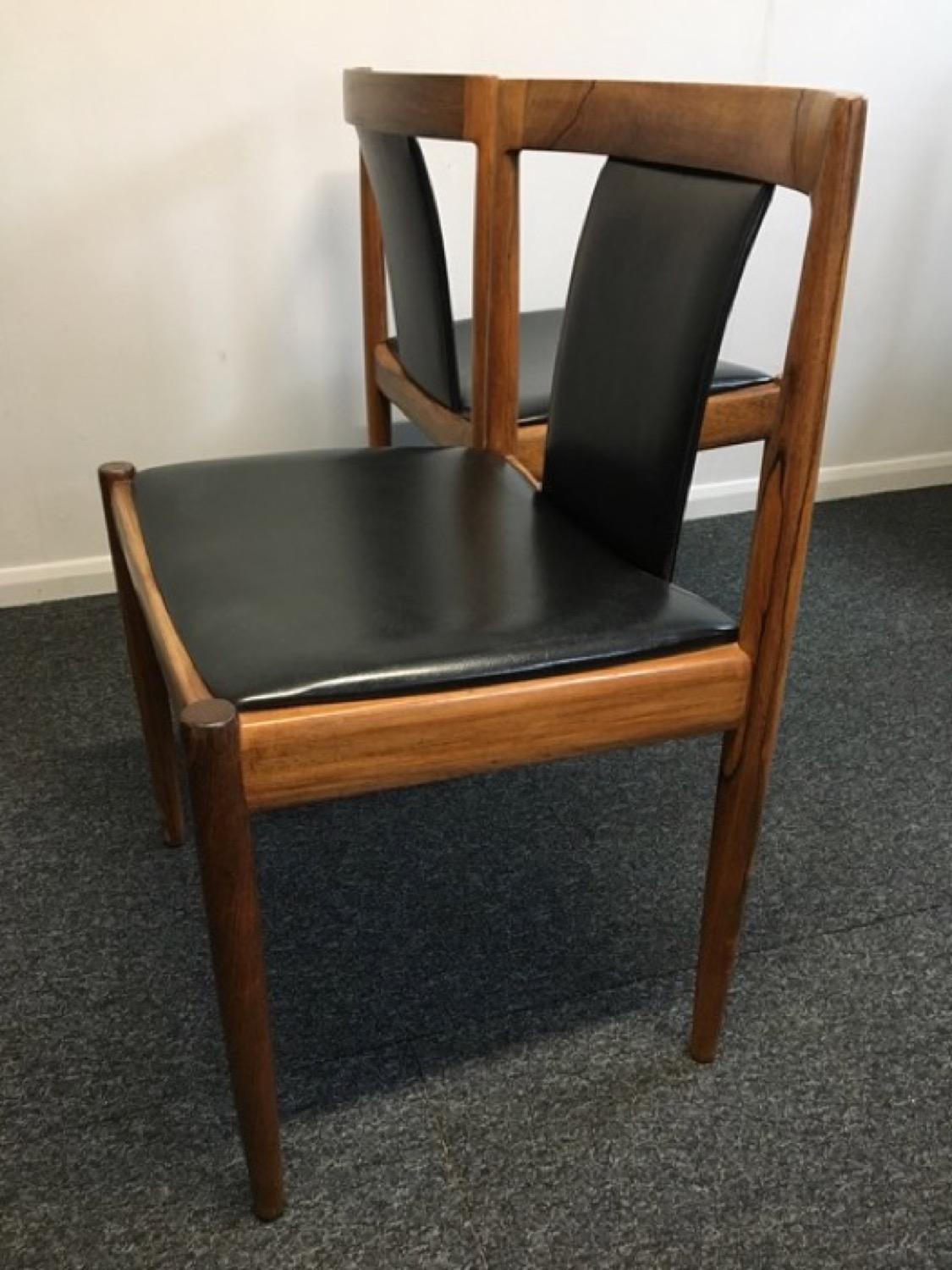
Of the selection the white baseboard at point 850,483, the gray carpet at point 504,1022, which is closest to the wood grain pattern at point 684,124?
the gray carpet at point 504,1022

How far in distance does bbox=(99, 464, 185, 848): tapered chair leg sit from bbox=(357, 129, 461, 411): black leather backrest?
0.36m

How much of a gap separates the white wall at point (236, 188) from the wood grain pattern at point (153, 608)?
0.73 meters

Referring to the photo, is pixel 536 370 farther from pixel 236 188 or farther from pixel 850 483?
pixel 850 483

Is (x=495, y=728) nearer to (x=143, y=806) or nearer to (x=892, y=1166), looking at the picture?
(x=892, y=1166)

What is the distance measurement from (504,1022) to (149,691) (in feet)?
1.63

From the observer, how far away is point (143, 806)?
51.7 inches

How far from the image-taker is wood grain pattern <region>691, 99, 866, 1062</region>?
0.67 m

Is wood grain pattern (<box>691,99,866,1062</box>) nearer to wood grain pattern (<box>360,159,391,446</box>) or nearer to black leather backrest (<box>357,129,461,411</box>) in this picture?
black leather backrest (<box>357,129,461,411</box>)

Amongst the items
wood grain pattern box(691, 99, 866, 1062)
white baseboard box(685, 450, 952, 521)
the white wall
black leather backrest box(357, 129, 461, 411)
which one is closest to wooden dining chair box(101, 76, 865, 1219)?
wood grain pattern box(691, 99, 866, 1062)

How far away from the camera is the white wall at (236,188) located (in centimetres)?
156

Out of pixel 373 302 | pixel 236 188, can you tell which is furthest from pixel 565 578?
pixel 236 188

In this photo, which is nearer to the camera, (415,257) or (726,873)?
(726,873)

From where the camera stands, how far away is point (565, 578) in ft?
2.83

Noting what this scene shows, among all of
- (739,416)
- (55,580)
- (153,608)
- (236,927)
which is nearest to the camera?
(236,927)
